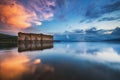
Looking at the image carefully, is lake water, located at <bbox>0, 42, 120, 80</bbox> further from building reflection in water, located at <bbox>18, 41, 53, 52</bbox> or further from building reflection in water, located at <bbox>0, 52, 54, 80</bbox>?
building reflection in water, located at <bbox>18, 41, 53, 52</bbox>

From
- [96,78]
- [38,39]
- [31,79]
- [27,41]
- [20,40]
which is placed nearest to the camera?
[31,79]

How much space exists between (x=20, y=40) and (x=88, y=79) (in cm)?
4714

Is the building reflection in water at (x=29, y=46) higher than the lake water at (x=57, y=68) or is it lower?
lower

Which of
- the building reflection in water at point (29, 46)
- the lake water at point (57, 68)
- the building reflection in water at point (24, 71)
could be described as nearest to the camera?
the building reflection in water at point (24, 71)

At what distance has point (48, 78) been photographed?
7.05 m

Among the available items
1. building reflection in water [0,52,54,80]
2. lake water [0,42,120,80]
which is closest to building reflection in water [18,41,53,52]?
lake water [0,42,120,80]

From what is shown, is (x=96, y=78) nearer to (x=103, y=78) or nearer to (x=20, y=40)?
(x=103, y=78)

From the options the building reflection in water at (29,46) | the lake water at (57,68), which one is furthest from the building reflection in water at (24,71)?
the building reflection in water at (29,46)

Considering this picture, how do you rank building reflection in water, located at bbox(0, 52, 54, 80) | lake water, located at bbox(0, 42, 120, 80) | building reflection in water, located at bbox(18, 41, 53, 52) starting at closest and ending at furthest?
building reflection in water, located at bbox(0, 52, 54, 80)
lake water, located at bbox(0, 42, 120, 80)
building reflection in water, located at bbox(18, 41, 53, 52)

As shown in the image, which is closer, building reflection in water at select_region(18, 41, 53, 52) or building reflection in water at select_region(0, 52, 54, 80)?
building reflection in water at select_region(0, 52, 54, 80)

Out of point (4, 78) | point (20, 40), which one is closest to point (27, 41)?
point (20, 40)

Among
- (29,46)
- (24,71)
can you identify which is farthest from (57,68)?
(29,46)

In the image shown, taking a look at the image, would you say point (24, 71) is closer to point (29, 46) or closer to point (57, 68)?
point (57, 68)

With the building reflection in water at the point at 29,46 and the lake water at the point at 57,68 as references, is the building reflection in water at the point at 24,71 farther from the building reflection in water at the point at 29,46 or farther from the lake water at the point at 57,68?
the building reflection in water at the point at 29,46
